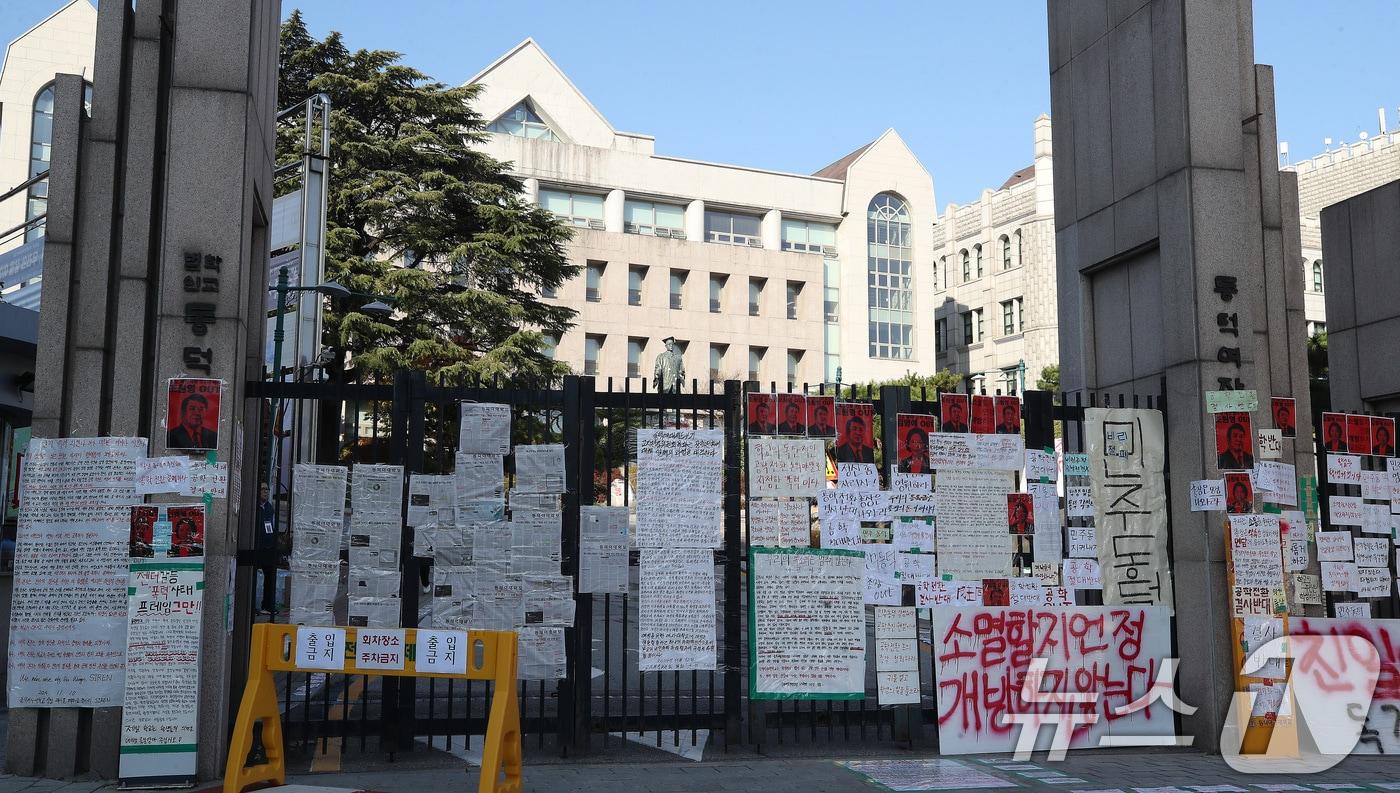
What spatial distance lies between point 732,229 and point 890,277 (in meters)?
10.4

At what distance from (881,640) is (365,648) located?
391 cm

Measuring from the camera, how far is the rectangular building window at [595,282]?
211 feet

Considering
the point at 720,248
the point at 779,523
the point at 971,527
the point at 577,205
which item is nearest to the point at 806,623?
the point at 779,523

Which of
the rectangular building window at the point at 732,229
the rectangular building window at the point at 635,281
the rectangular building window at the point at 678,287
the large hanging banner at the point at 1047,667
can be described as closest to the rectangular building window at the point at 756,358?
the rectangular building window at the point at 678,287

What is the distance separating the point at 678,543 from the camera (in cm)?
898

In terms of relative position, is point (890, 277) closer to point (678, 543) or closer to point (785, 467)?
point (785, 467)

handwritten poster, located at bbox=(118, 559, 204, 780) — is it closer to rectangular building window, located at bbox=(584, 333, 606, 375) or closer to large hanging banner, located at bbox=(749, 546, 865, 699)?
large hanging banner, located at bbox=(749, 546, 865, 699)

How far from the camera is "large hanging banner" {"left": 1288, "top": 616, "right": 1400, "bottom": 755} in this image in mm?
9734

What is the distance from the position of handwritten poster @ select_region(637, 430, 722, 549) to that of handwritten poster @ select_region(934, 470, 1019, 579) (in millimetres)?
1806

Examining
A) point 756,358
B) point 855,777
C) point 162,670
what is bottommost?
point 855,777

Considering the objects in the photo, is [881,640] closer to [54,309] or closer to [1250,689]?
[1250,689]

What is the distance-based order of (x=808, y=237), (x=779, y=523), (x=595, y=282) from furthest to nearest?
(x=808, y=237), (x=595, y=282), (x=779, y=523)

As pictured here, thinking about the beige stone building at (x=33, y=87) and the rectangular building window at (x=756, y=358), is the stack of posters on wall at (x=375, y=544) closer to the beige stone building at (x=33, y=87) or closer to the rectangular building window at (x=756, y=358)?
the beige stone building at (x=33, y=87)

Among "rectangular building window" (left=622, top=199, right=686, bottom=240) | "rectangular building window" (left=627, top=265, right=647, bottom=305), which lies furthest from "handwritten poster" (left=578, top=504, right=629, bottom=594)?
"rectangular building window" (left=622, top=199, right=686, bottom=240)
